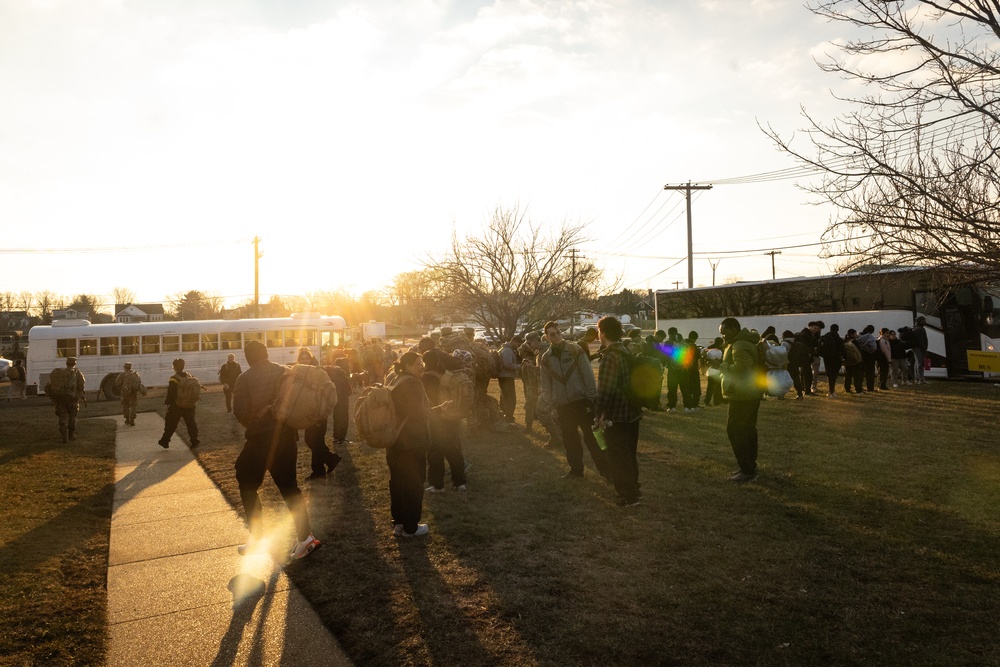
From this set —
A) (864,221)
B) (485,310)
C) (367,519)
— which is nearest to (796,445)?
(864,221)

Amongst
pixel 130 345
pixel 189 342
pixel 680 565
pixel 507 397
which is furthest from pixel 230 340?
pixel 680 565

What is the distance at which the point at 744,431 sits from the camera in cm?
806

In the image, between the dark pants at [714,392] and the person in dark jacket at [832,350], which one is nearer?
the dark pants at [714,392]

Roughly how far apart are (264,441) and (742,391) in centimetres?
522

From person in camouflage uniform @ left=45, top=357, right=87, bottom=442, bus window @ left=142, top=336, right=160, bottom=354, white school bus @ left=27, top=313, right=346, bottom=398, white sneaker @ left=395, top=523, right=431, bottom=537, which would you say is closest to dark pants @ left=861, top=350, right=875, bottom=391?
white sneaker @ left=395, top=523, right=431, bottom=537

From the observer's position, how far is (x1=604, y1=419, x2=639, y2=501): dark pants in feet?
23.4

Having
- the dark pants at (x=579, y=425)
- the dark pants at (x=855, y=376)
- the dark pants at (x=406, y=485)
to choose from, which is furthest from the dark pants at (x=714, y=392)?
the dark pants at (x=406, y=485)

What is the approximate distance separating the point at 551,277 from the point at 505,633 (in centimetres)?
A: 2053

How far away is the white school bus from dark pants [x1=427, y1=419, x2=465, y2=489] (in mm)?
19410

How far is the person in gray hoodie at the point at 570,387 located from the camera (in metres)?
7.87

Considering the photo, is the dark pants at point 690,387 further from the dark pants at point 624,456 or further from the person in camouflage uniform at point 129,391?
the person in camouflage uniform at point 129,391

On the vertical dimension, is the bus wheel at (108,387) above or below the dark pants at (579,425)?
below

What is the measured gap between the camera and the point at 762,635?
13.9ft

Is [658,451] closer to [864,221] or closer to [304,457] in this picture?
[864,221]
